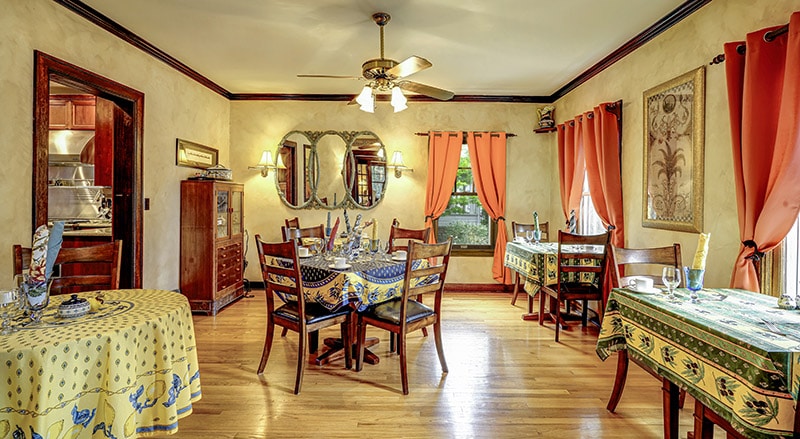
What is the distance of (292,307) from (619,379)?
208 cm

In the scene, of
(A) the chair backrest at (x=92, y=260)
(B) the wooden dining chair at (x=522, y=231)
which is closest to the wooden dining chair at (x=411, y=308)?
(A) the chair backrest at (x=92, y=260)

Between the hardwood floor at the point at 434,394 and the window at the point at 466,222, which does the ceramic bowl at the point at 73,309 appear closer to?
the hardwood floor at the point at 434,394

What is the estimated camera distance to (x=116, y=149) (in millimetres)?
3771

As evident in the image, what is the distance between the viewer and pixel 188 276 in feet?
14.8

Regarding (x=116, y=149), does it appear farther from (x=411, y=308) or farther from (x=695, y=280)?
(x=695, y=280)

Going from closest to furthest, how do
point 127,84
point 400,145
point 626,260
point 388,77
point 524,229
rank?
point 626,260 → point 388,77 → point 127,84 → point 524,229 → point 400,145

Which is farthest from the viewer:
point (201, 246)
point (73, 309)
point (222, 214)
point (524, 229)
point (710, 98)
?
point (524, 229)

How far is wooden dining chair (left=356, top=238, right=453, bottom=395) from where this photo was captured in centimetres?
263

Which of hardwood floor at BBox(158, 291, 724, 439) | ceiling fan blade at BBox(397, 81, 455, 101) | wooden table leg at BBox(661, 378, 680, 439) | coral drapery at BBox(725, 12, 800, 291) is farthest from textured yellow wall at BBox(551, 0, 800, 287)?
ceiling fan blade at BBox(397, 81, 455, 101)

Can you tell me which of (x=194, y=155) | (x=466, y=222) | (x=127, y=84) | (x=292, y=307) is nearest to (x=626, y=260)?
(x=292, y=307)

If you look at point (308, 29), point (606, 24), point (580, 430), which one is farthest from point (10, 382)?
point (606, 24)

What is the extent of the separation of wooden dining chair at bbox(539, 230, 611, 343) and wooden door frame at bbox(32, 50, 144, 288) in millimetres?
3792

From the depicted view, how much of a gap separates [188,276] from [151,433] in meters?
3.12

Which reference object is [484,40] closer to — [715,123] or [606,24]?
[606,24]
